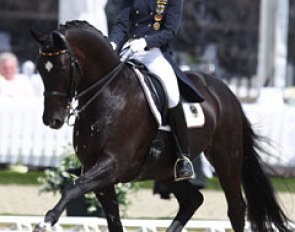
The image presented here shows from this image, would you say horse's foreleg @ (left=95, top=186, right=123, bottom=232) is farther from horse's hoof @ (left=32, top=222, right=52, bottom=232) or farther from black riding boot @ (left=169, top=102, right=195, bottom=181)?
horse's hoof @ (left=32, top=222, right=52, bottom=232)

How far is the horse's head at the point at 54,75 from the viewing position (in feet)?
21.6

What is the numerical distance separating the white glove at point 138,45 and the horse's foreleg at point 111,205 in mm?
992

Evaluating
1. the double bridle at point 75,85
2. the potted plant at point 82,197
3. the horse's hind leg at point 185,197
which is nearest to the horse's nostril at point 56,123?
the double bridle at point 75,85

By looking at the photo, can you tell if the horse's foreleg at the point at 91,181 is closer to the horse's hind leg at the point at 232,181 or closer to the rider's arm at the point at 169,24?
the rider's arm at the point at 169,24

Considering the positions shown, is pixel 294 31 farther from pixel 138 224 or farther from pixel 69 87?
pixel 69 87

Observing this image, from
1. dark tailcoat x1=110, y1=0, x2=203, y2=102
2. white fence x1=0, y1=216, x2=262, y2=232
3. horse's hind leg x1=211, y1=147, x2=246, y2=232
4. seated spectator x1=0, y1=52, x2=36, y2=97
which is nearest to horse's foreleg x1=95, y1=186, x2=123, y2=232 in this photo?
dark tailcoat x1=110, y1=0, x2=203, y2=102

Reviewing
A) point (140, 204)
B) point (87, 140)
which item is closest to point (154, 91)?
point (87, 140)

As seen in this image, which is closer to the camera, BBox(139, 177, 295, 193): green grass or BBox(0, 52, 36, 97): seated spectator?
BBox(139, 177, 295, 193): green grass

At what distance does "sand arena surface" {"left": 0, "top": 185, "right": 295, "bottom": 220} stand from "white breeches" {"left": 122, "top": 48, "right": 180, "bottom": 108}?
113 inches

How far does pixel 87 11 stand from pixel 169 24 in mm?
5752

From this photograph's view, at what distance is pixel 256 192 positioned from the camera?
27.9ft

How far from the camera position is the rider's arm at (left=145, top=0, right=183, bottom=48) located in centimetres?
737

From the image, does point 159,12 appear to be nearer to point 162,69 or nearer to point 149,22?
point 149,22

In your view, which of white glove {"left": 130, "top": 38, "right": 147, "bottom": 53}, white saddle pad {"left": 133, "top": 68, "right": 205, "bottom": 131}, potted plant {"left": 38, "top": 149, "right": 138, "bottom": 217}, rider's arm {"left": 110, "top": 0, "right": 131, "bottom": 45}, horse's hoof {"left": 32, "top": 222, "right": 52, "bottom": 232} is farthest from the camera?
potted plant {"left": 38, "top": 149, "right": 138, "bottom": 217}
